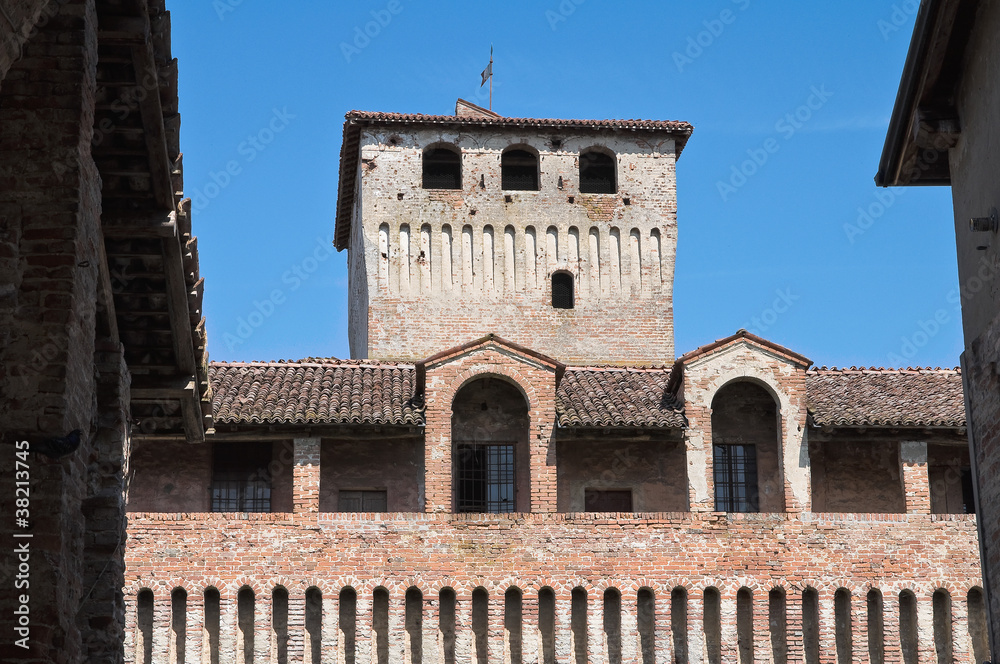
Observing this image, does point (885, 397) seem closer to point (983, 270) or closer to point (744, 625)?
point (744, 625)

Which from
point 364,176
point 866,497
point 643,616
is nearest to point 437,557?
point 643,616

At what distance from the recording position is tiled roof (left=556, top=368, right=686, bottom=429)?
25234mm

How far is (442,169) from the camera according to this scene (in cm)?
3359

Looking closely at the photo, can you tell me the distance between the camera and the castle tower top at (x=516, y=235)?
107 ft

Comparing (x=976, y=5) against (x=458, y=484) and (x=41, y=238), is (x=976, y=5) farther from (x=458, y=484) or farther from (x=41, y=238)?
(x=458, y=484)

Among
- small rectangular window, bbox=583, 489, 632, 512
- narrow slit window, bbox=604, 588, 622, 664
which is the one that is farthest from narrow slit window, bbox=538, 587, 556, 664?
small rectangular window, bbox=583, 489, 632, 512

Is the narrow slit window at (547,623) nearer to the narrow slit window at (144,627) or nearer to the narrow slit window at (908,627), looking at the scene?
the narrow slit window at (908,627)

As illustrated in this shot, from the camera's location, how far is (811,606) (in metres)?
25.1

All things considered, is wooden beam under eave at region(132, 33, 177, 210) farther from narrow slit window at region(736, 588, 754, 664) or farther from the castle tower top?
the castle tower top

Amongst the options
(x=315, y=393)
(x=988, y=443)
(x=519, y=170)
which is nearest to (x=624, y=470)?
(x=315, y=393)

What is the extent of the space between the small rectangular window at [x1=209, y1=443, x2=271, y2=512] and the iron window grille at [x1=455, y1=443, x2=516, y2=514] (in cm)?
319

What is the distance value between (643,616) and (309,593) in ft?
17.5

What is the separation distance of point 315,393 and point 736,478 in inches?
285

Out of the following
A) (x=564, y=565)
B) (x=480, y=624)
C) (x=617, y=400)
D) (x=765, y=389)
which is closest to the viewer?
(x=480, y=624)
